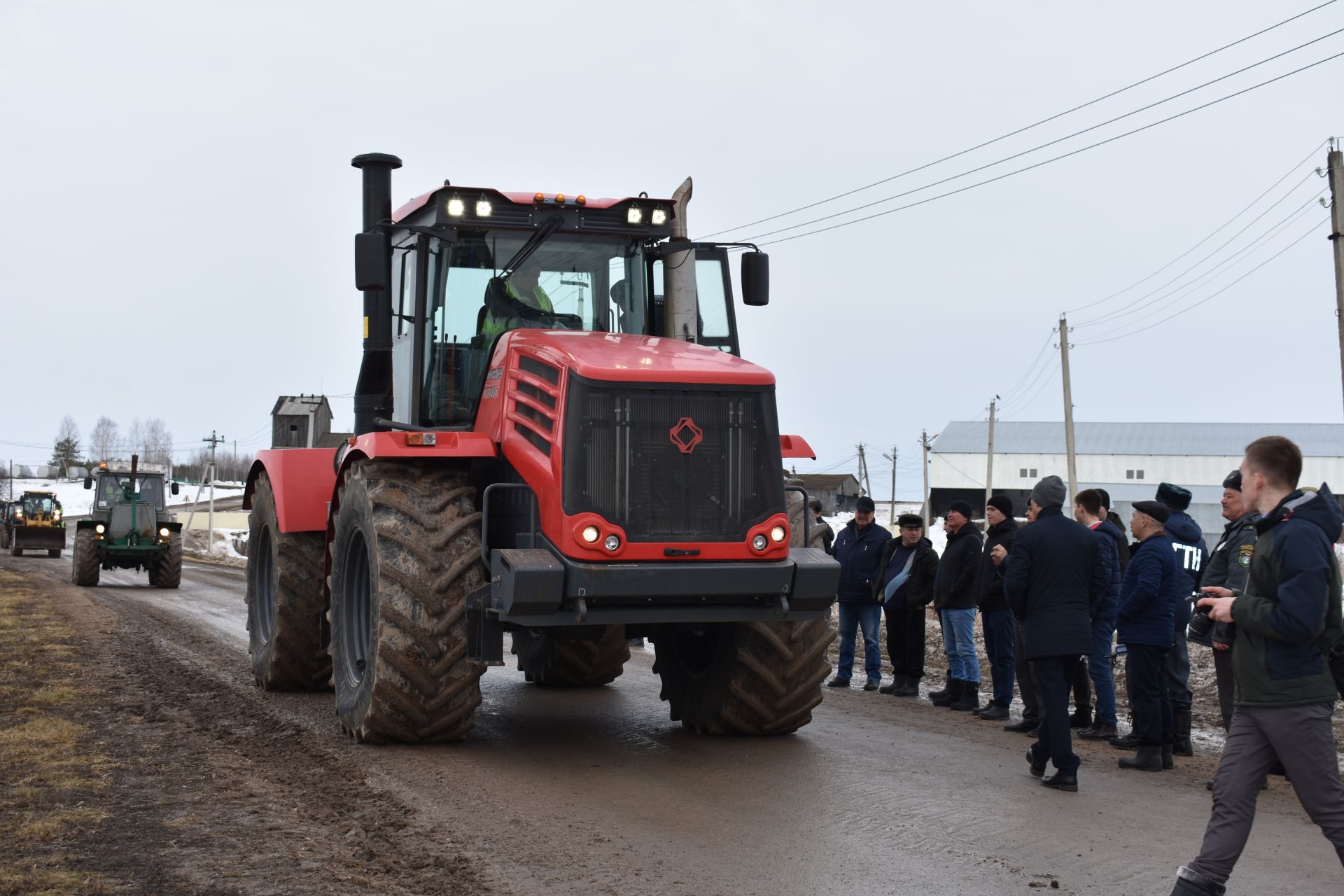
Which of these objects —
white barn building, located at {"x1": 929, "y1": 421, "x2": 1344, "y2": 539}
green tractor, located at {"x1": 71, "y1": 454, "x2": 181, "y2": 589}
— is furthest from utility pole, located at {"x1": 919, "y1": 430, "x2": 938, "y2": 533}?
green tractor, located at {"x1": 71, "y1": 454, "x2": 181, "y2": 589}

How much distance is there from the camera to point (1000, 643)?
35.1 ft

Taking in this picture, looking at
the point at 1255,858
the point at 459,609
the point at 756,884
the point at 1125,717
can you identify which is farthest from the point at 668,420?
the point at 1125,717

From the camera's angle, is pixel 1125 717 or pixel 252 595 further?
pixel 252 595

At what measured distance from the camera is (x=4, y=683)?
1111cm

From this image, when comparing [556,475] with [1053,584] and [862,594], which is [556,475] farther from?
[862,594]

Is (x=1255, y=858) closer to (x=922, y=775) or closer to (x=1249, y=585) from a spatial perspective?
(x=1249, y=585)

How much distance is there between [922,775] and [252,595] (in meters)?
6.49

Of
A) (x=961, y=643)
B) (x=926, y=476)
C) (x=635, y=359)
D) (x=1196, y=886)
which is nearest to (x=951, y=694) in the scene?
(x=961, y=643)

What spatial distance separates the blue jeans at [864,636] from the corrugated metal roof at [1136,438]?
5833cm

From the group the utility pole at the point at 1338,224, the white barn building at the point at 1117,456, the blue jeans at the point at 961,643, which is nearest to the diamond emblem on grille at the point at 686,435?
the blue jeans at the point at 961,643

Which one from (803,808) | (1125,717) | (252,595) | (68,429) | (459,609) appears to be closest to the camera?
(803,808)

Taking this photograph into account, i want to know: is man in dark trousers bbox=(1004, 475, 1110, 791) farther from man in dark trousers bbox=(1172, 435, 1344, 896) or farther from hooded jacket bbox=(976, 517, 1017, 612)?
man in dark trousers bbox=(1172, 435, 1344, 896)

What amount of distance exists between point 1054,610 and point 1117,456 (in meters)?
65.6

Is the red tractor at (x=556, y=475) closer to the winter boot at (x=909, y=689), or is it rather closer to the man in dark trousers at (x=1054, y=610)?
the man in dark trousers at (x=1054, y=610)
